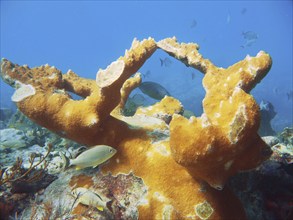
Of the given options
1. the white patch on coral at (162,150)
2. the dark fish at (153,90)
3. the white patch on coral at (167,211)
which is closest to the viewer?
the white patch on coral at (167,211)

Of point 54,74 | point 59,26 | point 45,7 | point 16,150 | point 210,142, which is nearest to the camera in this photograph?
point 210,142

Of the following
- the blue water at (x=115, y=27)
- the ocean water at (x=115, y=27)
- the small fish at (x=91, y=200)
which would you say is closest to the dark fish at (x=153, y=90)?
the small fish at (x=91, y=200)

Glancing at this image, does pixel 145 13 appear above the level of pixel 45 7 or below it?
above

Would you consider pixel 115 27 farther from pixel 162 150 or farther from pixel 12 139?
pixel 162 150

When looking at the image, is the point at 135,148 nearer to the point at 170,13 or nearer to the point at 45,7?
the point at 45,7

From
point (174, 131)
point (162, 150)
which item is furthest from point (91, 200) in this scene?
point (174, 131)

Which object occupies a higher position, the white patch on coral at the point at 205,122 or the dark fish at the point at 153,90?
the white patch on coral at the point at 205,122

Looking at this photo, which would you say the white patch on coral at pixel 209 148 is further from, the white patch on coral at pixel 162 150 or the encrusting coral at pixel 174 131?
the white patch on coral at pixel 162 150

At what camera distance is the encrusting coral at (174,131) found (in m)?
2.24

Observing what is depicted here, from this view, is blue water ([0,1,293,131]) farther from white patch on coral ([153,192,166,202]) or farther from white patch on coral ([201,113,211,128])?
white patch on coral ([201,113,211,128])

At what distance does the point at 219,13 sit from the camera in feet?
503

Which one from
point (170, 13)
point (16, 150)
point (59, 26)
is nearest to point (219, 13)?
point (170, 13)

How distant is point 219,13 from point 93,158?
6584 inches

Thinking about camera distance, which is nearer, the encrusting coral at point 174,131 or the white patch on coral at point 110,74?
the encrusting coral at point 174,131
